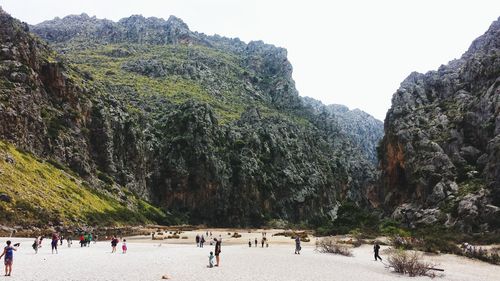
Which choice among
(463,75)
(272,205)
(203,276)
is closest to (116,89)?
(272,205)

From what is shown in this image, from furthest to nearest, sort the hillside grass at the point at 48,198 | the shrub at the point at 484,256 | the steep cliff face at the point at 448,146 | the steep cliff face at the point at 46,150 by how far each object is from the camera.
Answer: the steep cliff face at the point at 46,150
the steep cliff face at the point at 448,146
the hillside grass at the point at 48,198
the shrub at the point at 484,256

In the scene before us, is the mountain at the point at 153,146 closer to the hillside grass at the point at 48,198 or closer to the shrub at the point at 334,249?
the hillside grass at the point at 48,198

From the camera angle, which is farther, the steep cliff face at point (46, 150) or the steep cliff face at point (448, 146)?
the steep cliff face at point (46, 150)

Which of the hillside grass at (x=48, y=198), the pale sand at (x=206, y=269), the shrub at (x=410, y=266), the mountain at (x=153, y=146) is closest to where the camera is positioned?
the pale sand at (x=206, y=269)

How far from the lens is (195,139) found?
16500cm

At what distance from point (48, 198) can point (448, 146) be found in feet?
285

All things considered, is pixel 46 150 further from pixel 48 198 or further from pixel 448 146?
pixel 448 146

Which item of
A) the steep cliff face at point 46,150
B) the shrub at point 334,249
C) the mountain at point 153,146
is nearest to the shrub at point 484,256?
the shrub at point 334,249

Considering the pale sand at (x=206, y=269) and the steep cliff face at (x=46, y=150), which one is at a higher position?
the steep cliff face at (x=46, y=150)

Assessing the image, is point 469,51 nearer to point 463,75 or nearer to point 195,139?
point 463,75

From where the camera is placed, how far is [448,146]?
93188mm

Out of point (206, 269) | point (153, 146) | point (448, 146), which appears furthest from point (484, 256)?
point (153, 146)

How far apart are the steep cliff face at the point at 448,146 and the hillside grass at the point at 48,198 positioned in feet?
220

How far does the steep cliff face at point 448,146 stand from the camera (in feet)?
240
